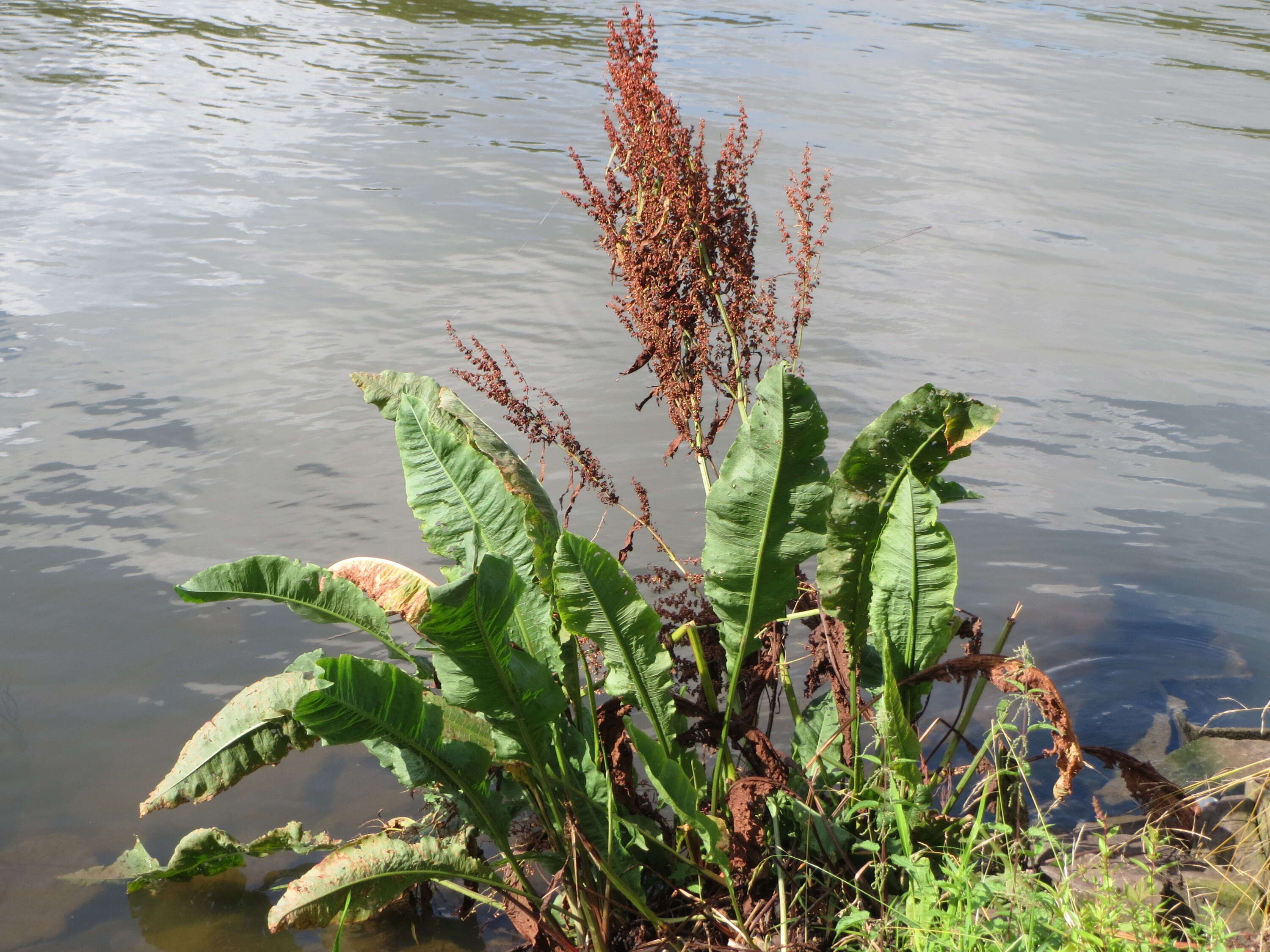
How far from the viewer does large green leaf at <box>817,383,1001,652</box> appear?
246 cm

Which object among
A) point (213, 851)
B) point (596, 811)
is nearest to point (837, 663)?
point (596, 811)

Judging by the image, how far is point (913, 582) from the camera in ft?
8.25

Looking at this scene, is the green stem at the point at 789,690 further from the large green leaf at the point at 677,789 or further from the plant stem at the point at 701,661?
the large green leaf at the point at 677,789

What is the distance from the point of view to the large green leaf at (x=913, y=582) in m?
2.48

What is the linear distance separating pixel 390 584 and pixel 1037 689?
60.9 inches

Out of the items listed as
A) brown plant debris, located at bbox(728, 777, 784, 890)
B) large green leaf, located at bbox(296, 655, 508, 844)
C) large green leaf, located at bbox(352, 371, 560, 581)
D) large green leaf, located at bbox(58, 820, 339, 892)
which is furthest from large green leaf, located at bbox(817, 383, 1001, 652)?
large green leaf, located at bbox(58, 820, 339, 892)

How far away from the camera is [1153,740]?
3965mm

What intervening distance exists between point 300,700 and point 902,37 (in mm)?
18880

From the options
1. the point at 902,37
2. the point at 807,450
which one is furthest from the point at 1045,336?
the point at 902,37

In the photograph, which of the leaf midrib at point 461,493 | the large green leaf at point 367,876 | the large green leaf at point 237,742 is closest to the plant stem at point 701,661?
the leaf midrib at point 461,493

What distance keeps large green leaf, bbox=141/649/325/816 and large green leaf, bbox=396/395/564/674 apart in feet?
1.40

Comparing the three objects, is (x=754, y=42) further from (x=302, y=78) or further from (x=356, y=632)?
(x=356, y=632)

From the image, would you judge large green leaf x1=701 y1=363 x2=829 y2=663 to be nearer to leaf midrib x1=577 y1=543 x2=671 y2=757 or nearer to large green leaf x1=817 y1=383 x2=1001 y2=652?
large green leaf x1=817 y1=383 x2=1001 y2=652

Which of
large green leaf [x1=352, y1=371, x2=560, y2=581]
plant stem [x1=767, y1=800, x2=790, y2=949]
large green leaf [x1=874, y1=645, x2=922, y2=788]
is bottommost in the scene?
plant stem [x1=767, y1=800, x2=790, y2=949]
